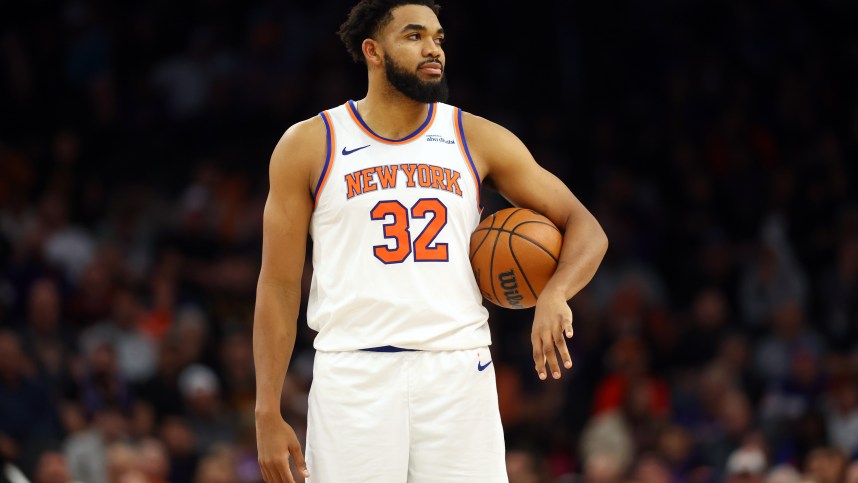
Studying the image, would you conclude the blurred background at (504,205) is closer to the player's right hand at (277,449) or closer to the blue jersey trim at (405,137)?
the player's right hand at (277,449)

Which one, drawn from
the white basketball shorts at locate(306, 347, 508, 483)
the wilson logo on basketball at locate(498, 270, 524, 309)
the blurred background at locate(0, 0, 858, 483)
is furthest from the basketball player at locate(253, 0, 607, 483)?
the blurred background at locate(0, 0, 858, 483)

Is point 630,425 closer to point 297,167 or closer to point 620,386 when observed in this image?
point 620,386

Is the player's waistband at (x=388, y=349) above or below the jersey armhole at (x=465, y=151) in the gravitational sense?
below

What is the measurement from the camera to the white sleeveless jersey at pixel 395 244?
4.86m

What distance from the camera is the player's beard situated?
501cm

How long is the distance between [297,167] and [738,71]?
10.5m

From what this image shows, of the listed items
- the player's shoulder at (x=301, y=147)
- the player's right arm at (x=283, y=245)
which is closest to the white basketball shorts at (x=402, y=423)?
the player's right arm at (x=283, y=245)

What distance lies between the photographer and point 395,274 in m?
4.88

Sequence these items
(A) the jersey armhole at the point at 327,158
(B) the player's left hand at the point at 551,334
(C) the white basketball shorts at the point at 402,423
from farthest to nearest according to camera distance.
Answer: (A) the jersey armhole at the point at 327,158, (C) the white basketball shorts at the point at 402,423, (B) the player's left hand at the point at 551,334

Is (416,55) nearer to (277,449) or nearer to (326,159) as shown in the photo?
(326,159)

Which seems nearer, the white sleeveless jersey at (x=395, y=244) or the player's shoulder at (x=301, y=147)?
the white sleeveless jersey at (x=395, y=244)

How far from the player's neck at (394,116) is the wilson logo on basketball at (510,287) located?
2.18ft

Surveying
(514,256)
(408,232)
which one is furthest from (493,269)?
(408,232)

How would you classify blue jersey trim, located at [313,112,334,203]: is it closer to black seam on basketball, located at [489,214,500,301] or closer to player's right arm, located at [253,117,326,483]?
player's right arm, located at [253,117,326,483]
